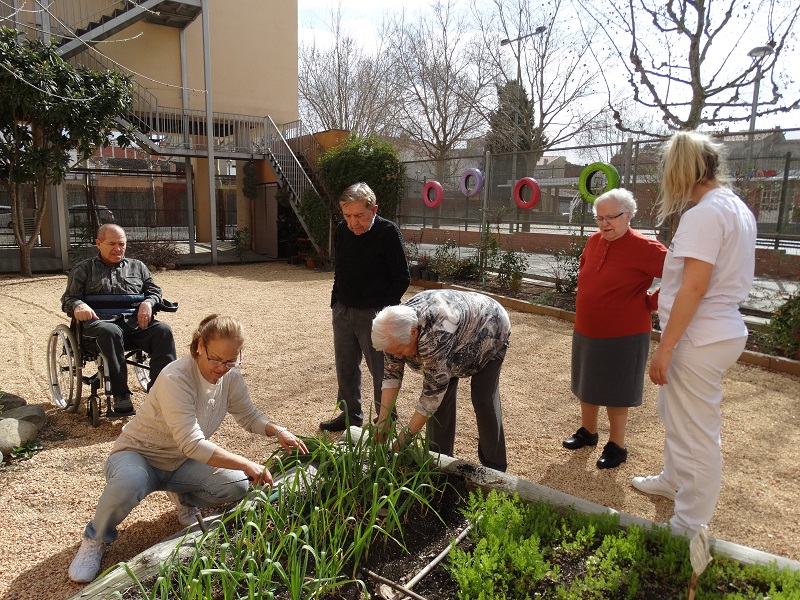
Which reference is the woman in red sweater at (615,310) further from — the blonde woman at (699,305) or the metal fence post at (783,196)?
the metal fence post at (783,196)

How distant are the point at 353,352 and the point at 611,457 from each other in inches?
68.5

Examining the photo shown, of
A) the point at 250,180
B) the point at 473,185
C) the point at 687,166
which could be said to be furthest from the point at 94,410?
the point at 250,180

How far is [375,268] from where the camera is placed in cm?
357

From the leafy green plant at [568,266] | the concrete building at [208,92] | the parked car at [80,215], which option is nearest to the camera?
the leafy green plant at [568,266]

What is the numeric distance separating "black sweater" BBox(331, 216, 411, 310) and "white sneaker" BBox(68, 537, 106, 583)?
1.89m

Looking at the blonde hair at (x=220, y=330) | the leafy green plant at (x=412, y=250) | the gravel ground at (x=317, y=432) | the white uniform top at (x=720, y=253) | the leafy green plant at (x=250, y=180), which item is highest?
the leafy green plant at (x=250, y=180)

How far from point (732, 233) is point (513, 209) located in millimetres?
7618

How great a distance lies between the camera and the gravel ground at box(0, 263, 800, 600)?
8.72 ft

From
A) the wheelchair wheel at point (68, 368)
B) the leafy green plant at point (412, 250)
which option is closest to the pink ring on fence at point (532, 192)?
the leafy green plant at point (412, 250)

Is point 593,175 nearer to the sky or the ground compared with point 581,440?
nearer to the sky

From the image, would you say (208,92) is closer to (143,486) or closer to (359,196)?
(359,196)

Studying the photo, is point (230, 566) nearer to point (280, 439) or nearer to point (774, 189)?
point (280, 439)

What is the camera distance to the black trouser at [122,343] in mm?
3787

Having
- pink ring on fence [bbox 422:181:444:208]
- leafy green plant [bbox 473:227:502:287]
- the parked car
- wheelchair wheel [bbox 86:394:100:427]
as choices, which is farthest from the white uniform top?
the parked car
